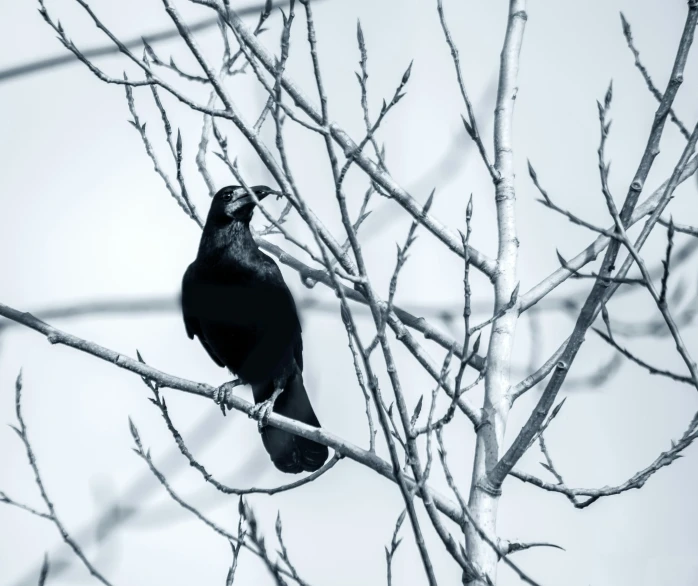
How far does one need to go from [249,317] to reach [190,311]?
0.41 metres

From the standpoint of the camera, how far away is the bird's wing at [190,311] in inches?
199

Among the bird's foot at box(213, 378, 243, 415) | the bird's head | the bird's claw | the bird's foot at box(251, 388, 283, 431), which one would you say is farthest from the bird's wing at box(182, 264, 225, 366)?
the bird's claw

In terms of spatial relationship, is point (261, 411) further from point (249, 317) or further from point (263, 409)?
point (249, 317)

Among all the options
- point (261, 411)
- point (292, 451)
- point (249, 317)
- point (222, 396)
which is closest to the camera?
point (222, 396)

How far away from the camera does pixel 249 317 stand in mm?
5016

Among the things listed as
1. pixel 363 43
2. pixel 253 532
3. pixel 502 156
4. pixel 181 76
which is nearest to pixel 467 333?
pixel 253 532

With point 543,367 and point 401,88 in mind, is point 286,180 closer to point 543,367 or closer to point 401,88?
point 401,88

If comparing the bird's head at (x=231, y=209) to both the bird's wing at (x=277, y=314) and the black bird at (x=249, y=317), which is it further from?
the bird's wing at (x=277, y=314)

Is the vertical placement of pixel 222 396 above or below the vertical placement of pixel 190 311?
below

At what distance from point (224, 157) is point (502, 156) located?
1718 mm

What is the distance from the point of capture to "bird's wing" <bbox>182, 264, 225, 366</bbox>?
5066 mm

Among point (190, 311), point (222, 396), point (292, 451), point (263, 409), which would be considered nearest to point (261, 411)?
point (263, 409)

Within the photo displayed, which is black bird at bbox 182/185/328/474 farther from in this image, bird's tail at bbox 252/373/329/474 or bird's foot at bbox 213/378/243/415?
bird's foot at bbox 213/378/243/415

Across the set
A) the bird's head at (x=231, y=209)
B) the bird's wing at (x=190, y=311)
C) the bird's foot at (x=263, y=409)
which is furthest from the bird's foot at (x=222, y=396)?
the bird's head at (x=231, y=209)
